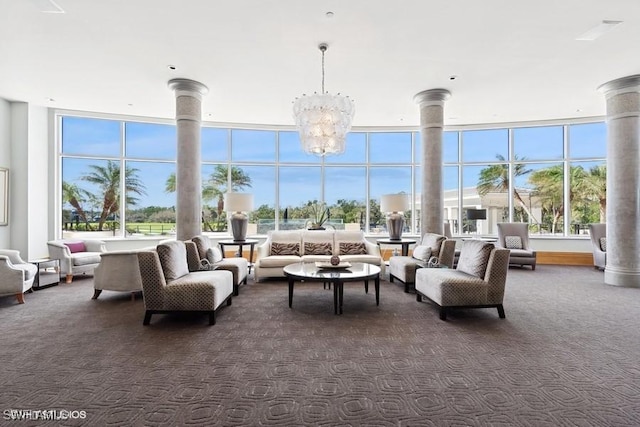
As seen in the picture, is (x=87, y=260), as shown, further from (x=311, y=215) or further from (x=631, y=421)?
(x=631, y=421)

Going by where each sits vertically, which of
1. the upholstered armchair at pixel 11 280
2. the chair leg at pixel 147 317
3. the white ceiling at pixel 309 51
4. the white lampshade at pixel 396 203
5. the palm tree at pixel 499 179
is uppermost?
the white ceiling at pixel 309 51

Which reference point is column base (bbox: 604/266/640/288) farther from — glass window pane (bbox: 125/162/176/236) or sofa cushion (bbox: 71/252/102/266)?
sofa cushion (bbox: 71/252/102/266)

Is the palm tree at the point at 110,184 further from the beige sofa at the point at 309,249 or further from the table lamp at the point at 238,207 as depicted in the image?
the beige sofa at the point at 309,249

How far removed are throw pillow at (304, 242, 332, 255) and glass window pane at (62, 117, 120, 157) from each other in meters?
5.41

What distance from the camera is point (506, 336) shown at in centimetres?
342

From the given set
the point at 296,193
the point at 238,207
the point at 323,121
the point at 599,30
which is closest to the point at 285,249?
the point at 238,207

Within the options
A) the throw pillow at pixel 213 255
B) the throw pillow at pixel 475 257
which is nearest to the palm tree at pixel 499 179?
the throw pillow at pixel 475 257

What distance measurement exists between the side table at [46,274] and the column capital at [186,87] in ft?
12.0

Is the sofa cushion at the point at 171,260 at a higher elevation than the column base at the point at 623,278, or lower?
higher

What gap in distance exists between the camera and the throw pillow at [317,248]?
679cm

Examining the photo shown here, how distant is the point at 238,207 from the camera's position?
6.71 m

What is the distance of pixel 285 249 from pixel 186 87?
3.50 meters

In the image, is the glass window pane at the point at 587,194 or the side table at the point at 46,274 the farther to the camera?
the glass window pane at the point at 587,194

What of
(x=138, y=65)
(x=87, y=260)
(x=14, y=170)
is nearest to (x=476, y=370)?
(x=138, y=65)
